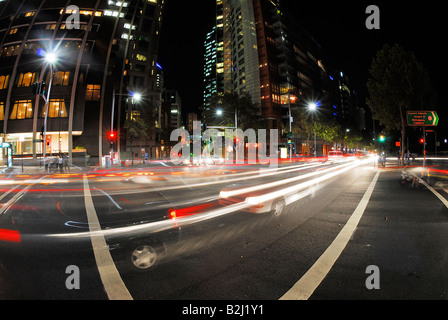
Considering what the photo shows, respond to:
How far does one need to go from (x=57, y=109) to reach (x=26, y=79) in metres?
8.02

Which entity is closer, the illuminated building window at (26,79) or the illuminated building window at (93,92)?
the illuminated building window at (26,79)

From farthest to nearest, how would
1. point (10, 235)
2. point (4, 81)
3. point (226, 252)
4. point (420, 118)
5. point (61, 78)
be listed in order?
point (61, 78)
point (4, 81)
point (420, 118)
point (10, 235)
point (226, 252)

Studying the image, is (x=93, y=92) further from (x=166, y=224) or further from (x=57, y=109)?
(x=166, y=224)

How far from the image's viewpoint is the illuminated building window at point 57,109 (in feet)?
137

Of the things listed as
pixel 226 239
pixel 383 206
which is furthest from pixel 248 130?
pixel 226 239

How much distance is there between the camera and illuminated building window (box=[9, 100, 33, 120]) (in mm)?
41094

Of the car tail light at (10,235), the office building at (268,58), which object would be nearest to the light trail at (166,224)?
the car tail light at (10,235)

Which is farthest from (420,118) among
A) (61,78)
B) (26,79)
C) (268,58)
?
(26,79)

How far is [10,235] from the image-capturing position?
494 cm

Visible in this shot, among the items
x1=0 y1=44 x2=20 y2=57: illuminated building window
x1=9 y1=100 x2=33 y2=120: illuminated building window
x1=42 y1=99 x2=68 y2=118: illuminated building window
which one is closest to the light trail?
x1=42 y1=99 x2=68 y2=118: illuminated building window

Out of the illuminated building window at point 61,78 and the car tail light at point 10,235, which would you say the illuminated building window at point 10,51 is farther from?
the car tail light at point 10,235

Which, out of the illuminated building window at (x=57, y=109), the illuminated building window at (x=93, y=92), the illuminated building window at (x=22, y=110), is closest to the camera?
the illuminated building window at (x=22, y=110)

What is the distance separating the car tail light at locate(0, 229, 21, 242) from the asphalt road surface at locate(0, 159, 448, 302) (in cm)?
3

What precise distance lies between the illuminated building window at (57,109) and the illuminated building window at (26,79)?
5.20 meters
